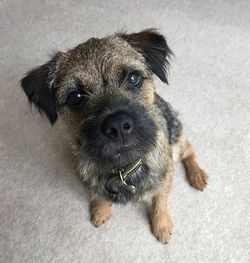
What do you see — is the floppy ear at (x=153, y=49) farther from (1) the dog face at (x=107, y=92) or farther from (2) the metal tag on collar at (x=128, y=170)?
(2) the metal tag on collar at (x=128, y=170)

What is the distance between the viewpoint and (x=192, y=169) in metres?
2.13

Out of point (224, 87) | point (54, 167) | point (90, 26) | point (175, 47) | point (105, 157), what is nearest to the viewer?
point (105, 157)

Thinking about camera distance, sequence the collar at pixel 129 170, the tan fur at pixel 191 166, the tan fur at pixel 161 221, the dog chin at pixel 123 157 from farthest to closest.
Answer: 1. the tan fur at pixel 191 166
2. the tan fur at pixel 161 221
3. the collar at pixel 129 170
4. the dog chin at pixel 123 157

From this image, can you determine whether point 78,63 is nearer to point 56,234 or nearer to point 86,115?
point 86,115

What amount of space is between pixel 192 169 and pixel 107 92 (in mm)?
828

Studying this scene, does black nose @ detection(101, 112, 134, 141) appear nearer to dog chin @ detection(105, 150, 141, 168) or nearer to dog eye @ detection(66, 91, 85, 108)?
dog chin @ detection(105, 150, 141, 168)

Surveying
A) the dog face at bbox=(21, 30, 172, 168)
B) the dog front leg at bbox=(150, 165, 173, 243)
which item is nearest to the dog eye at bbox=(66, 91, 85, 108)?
the dog face at bbox=(21, 30, 172, 168)

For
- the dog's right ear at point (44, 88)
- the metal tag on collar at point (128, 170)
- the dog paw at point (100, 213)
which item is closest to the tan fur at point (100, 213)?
the dog paw at point (100, 213)

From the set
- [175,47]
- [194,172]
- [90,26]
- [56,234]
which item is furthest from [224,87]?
[56,234]

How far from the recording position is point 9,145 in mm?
2377

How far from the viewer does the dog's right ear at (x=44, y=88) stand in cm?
164

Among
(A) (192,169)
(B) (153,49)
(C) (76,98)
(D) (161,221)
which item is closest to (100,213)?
(D) (161,221)

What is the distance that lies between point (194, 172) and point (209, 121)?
15.1 inches

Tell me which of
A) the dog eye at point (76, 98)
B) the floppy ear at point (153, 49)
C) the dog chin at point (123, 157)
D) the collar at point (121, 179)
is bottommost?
the collar at point (121, 179)
